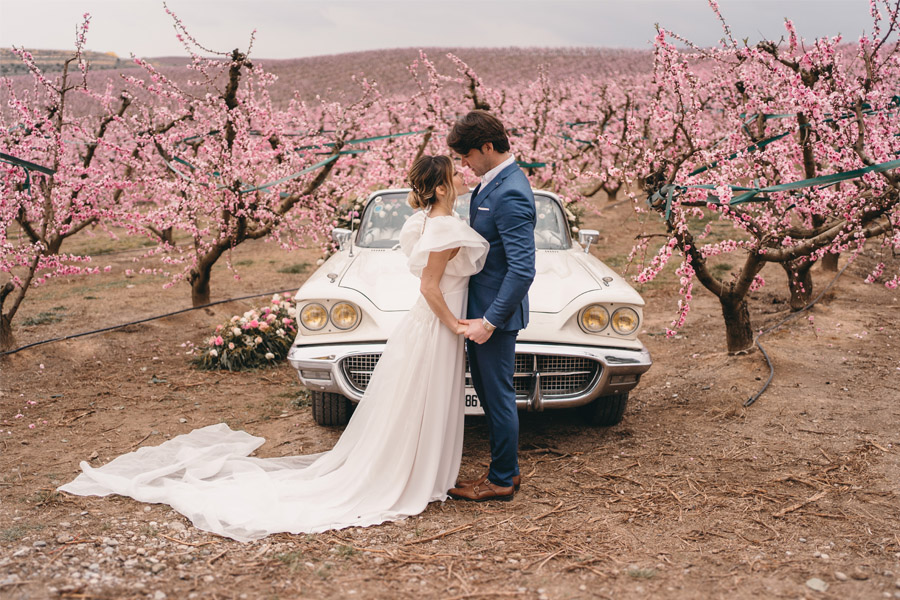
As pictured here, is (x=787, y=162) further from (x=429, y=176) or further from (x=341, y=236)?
(x=429, y=176)

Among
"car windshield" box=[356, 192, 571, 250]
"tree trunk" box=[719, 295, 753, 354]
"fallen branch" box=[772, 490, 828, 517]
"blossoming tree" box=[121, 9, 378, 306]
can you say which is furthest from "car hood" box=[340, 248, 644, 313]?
"blossoming tree" box=[121, 9, 378, 306]

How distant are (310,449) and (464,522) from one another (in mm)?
1359

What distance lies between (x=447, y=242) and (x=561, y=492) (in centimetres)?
146

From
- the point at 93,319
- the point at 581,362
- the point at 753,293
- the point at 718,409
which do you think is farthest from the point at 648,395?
the point at 93,319

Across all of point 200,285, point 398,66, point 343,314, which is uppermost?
point 398,66

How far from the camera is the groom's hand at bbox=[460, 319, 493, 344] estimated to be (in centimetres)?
337

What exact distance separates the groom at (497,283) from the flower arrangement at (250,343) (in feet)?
11.0

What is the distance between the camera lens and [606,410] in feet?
15.0

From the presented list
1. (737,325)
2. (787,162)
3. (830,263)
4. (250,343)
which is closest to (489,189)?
(737,325)

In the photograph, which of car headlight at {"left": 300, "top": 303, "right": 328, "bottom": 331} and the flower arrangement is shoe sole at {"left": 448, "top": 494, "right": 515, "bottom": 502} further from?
the flower arrangement

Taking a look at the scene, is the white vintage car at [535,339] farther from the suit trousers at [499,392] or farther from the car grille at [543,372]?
the suit trousers at [499,392]

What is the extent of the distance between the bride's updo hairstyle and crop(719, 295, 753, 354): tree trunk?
332cm

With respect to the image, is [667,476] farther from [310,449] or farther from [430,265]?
[310,449]

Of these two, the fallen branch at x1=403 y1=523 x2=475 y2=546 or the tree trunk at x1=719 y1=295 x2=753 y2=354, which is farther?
the tree trunk at x1=719 y1=295 x2=753 y2=354
